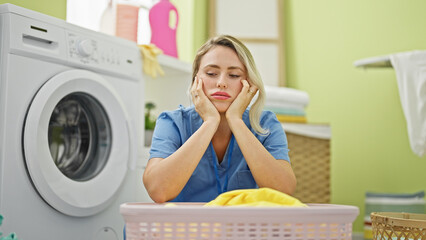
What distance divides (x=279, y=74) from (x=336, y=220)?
7.25ft

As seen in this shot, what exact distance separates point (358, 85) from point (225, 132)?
1.66m

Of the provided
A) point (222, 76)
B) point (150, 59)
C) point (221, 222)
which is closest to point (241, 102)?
point (222, 76)

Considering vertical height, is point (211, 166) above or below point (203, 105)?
below

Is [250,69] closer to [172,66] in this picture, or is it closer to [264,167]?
[264,167]

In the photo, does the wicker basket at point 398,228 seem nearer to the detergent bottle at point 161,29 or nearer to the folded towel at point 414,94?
the folded towel at point 414,94

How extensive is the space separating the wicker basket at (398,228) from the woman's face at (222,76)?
0.53 m

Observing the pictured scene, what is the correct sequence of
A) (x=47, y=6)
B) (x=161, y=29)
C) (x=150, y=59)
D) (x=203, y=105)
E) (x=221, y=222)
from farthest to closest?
(x=161, y=29), (x=150, y=59), (x=47, y=6), (x=203, y=105), (x=221, y=222)

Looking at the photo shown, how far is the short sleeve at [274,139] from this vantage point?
54.2 inches

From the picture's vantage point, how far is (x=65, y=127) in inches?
71.4

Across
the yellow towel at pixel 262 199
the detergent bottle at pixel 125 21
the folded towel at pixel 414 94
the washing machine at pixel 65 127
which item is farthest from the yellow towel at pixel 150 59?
the yellow towel at pixel 262 199

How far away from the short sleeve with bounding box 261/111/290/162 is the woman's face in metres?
0.14

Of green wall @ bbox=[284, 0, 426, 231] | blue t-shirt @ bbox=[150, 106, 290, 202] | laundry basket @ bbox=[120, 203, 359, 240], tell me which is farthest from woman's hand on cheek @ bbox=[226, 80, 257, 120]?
green wall @ bbox=[284, 0, 426, 231]

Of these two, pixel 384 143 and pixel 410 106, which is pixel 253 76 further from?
pixel 384 143

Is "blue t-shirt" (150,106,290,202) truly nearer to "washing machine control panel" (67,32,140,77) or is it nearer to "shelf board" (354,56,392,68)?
"washing machine control panel" (67,32,140,77)
